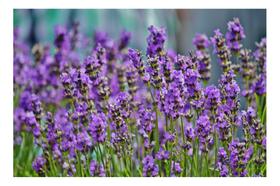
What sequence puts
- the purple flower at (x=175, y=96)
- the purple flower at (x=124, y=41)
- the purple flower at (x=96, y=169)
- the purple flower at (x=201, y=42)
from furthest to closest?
1. the purple flower at (x=124, y=41)
2. the purple flower at (x=201, y=42)
3. the purple flower at (x=96, y=169)
4. the purple flower at (x=175, y=96)

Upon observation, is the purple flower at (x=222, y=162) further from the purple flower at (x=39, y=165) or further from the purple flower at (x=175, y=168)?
the purple flower at (x=39, y=165)

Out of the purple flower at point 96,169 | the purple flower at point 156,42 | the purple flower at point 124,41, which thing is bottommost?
the purple flower at point 96,169

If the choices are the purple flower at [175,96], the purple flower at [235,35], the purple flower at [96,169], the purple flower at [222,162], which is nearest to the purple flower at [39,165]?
the purple flower at [96,169]

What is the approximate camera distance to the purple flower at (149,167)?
214 centimetres

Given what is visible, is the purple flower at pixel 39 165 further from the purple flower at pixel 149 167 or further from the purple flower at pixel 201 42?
the purple flower at pixel 201 42

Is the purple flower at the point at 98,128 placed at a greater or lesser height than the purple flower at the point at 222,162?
greater

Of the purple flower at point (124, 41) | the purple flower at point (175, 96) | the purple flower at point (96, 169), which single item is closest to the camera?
the purple flower at point (175, 96)

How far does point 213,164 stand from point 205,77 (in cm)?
32

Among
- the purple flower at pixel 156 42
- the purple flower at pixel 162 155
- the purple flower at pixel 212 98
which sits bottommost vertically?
the purple flower at pixel 162 155

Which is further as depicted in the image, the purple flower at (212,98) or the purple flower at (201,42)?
the purple flower at (201,42)

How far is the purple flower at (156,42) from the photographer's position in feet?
6.94
